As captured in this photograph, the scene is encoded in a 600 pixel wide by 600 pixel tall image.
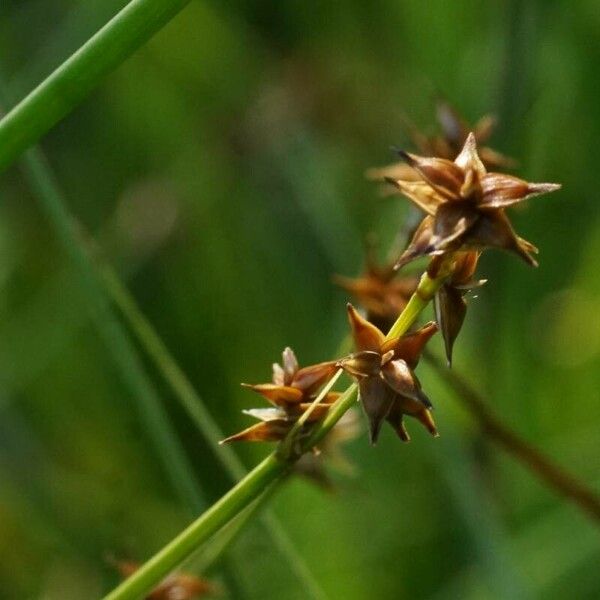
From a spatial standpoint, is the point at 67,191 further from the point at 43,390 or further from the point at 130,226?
the point at 43,390

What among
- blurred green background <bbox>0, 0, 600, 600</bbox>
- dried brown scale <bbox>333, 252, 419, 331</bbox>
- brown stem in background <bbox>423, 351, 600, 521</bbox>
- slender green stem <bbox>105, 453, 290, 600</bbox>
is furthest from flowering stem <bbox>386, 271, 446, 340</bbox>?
blurred green background <bbox>0, 0, 600, 600</bbox>

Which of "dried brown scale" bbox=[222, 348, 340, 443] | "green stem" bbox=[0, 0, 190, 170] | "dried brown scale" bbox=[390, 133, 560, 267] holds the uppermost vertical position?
"green stem" bbox=[0, 0, 190, 170]

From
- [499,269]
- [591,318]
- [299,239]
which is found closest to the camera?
[499,269]

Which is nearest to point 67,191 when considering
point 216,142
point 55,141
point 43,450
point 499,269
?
point 55,141

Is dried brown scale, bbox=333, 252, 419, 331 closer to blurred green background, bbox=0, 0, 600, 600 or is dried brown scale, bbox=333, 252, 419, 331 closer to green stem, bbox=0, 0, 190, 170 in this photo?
green stem, bbox=0, 0, 190, 170

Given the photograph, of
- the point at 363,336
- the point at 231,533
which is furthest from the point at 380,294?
the point at 363,336

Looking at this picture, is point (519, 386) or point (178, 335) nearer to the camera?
point (519, 386)
